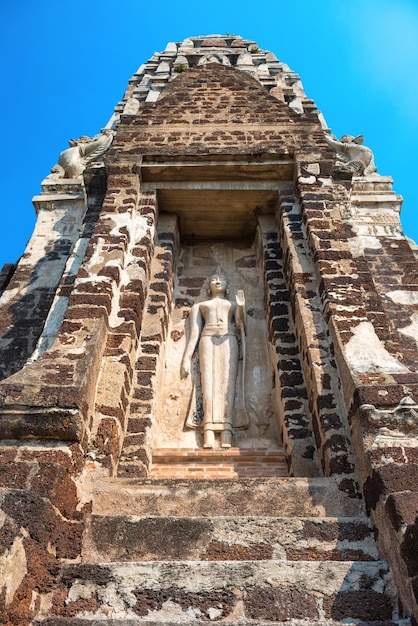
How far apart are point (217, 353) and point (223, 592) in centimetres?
328

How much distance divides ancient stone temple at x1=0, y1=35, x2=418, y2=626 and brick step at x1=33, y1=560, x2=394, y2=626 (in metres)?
0.01

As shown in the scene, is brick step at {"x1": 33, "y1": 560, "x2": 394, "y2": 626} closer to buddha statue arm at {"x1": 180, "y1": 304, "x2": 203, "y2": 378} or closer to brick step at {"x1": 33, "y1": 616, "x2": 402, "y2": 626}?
brick step at {"x1": 33, "y1": 616, "x2": 402, "y2": 626}

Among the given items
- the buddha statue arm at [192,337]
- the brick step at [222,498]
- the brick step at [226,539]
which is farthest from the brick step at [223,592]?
the buddha statue arm at [192,337]

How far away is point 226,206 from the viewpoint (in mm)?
7582

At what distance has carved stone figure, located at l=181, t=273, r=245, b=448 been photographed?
19.0ft

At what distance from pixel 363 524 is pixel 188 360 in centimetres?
298

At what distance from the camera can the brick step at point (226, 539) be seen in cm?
367

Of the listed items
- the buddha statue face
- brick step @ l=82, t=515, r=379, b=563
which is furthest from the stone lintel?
the buddha statue face

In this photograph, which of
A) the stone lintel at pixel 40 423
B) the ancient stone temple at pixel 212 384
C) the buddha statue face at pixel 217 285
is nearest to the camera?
the ancient stone temple at pixel 212 384

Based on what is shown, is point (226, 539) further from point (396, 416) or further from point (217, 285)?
point (217, 285)

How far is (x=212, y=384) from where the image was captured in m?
6.06

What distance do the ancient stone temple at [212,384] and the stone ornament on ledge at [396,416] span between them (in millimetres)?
15

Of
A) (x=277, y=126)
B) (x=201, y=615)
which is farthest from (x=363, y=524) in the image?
(x=277, y=126)

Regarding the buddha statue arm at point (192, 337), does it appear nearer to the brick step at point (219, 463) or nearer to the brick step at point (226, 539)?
the brick step at point (219, 463)
